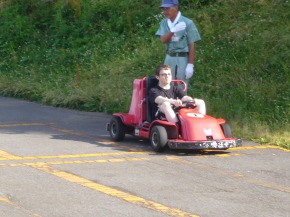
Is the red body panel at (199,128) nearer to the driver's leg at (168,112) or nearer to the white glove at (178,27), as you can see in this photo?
the driver's leg at (168,112)

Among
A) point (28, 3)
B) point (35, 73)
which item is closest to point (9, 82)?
point (35, 73)

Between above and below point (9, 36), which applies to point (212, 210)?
below

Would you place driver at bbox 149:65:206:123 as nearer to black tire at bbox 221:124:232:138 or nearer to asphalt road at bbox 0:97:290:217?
black tire at bbox 221:124:232:138

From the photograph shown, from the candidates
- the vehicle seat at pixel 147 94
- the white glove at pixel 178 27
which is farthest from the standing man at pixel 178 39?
the vehicle seat at pixel 147 94

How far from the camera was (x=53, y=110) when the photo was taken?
16.8m

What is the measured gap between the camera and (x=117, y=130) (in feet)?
40.2

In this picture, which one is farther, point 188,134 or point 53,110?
point 53,110

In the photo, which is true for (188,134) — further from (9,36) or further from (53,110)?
(9,36)

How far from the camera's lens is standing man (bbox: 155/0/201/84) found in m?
12.9

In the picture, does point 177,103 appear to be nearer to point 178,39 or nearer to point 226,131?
point 226,131

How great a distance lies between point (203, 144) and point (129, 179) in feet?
5.57

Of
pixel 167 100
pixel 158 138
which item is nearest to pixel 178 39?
pixel 167 100

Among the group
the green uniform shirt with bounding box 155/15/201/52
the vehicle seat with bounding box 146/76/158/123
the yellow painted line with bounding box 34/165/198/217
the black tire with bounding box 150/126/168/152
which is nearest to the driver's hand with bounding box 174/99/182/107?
the black tire with bounding box 150/126/168/152

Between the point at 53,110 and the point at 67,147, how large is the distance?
16.7 ft
